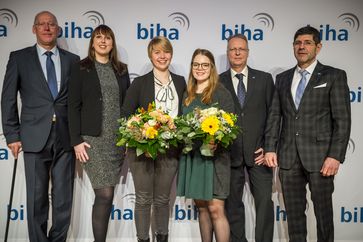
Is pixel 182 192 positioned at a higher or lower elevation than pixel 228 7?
lower

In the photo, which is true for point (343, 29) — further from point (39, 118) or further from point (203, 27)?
point (39, 118)

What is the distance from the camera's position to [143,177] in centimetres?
334

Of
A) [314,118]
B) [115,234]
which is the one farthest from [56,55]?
[314,118]

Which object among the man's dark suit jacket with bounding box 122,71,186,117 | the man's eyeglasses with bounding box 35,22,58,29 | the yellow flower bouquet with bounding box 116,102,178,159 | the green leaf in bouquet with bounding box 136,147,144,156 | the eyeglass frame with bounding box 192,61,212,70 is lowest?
the green leaf in bouquet with bounding box 136,147,144,156

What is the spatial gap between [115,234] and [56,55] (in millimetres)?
1980

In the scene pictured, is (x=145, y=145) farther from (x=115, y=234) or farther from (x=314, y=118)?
(x=115, y=234)

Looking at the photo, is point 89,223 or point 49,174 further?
point 89,223

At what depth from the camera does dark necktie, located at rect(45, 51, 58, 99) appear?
11.7ft

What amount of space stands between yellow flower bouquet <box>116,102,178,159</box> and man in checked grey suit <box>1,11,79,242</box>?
77 cm

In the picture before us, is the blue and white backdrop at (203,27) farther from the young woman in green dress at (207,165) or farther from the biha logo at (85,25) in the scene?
the young woman in green dress at (207,165)

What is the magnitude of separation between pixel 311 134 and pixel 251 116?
52 cm

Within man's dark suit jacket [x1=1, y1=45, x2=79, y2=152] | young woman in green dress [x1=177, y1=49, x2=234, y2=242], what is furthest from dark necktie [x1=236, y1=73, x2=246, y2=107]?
man's dark suit jacket [x1=1, y1=45, x2=79, y2=152]

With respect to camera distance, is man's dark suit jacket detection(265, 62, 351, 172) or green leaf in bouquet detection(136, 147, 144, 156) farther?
man's dark suit jacket detection(265, 62, 351, 172)

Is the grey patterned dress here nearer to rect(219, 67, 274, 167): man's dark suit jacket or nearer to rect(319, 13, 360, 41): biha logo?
rect(219, 67, 274, 167): man's dark suit jacket
